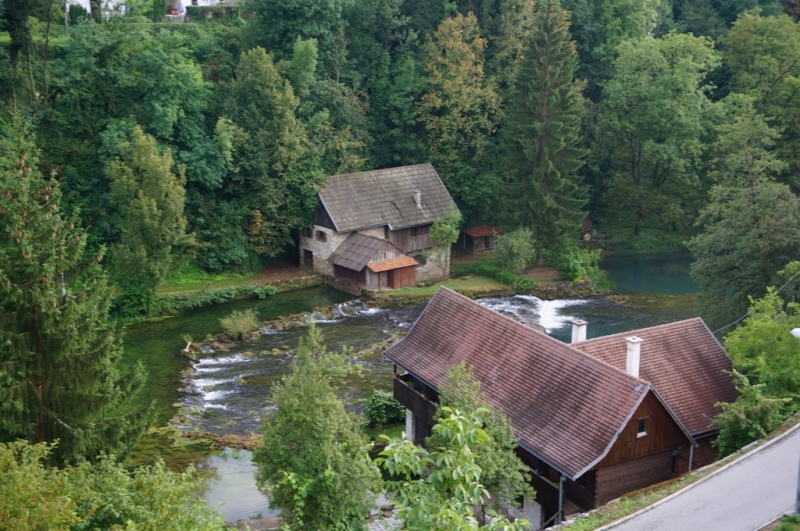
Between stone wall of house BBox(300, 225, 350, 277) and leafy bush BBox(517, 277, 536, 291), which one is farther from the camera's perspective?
stone wall of house BBox(300, 225, 350, 277)

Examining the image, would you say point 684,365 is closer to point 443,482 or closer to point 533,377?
point 533,377

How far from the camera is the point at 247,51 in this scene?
59.7m

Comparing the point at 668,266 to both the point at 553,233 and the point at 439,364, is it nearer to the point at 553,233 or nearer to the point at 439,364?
the point at 553,233

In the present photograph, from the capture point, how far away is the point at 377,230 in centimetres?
5559

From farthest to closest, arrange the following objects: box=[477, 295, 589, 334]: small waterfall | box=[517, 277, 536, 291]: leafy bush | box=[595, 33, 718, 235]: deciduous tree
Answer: box=[595, 33, 718, 235]: deciduous tree
box=[517, 277, 536, 291]: leafy bush
box=[477, 295, 589, 334]: small waterfall

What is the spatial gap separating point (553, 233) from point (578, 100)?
1169 cm

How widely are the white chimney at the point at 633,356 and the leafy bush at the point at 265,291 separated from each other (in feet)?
95.2

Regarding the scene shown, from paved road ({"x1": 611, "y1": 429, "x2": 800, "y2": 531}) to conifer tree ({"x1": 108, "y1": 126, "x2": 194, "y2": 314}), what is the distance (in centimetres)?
3179

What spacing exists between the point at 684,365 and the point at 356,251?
27.2 metres

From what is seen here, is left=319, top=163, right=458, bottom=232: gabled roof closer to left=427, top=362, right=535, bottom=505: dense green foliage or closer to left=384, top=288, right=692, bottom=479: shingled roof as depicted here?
left=384, top=288, right=692, bottom=479: shingled roof

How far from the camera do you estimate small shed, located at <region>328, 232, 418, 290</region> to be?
5278 centimetres

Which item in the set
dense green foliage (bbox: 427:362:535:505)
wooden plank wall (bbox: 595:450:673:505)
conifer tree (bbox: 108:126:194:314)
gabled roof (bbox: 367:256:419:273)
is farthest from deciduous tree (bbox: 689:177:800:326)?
conifer tree (bbox: 108:126:194:314)

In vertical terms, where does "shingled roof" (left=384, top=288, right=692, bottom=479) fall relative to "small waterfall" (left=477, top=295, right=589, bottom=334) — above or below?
above

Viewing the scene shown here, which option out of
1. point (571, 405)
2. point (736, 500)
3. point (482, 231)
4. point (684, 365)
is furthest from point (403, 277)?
point (736, 500)
